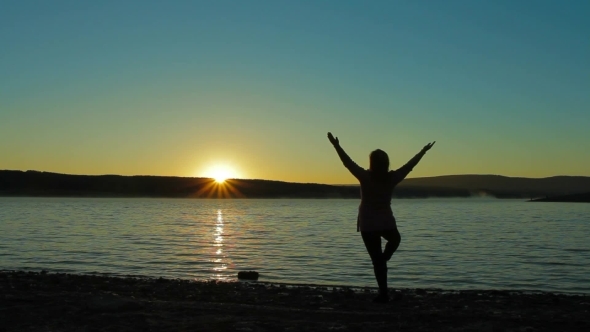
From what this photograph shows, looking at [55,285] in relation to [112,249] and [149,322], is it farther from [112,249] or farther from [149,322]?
[112,249]

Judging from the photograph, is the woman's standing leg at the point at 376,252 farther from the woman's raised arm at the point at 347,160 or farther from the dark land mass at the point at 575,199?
the dark land mass at the point at 575,199

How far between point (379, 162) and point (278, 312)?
2716 millimetres

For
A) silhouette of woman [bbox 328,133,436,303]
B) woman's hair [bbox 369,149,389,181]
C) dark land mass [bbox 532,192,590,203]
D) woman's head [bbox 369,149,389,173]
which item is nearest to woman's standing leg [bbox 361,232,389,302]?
silhouette of woman [bbox 328,133,436,303]

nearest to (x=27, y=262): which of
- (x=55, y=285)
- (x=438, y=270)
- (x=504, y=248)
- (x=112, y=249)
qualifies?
(x=112, y=249)

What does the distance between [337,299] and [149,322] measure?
4.52 meters

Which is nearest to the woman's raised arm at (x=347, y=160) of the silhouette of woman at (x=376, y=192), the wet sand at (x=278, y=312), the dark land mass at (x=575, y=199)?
the silhouette of woman at (x=376, y=192)

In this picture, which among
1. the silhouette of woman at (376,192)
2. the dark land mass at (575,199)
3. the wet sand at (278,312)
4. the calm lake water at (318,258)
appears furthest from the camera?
the dark land mass at (575,199)

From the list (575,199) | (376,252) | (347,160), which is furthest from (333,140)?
(575,199)

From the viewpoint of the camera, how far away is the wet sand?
809 cm

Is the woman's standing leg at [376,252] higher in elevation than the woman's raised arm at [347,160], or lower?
lower

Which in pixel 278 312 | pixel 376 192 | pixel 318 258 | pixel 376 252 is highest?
pixel 376 192

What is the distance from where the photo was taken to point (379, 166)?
9.05 metres

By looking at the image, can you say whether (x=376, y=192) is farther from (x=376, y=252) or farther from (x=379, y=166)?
(x=376, y=252)

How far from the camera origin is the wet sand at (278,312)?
26.5 feet
